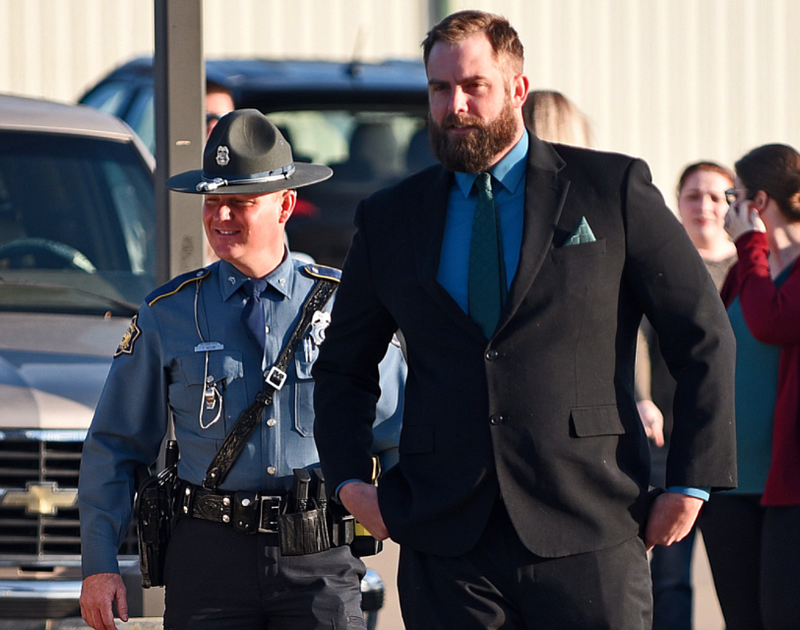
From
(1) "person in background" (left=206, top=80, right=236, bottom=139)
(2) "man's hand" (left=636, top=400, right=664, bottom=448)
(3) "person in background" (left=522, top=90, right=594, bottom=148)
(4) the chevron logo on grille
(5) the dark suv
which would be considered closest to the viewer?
(3) "person in background" (left=522, top=90, right=594, bottom=148)

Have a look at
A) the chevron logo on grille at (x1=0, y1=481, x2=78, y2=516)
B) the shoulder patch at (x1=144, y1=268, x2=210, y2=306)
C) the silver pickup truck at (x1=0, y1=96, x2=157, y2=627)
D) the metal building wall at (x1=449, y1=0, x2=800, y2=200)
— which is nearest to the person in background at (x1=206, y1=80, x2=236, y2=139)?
the silver pickup truck at (x1=0, y1=96, x2=157, y2=627)

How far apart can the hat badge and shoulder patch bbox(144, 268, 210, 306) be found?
28cm

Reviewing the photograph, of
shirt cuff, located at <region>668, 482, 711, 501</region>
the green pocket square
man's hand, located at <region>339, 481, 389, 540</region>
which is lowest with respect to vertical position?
man's hand, located at <region>339, 481, 389, 540</region>

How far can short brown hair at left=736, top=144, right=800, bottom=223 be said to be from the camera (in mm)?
4047

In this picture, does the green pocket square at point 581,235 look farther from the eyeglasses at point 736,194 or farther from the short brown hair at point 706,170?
the short brown hair at point 706,170

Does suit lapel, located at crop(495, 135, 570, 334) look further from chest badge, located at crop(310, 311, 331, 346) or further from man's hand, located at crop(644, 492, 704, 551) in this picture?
chest badge, located at crop(310, 311, 331, 346)

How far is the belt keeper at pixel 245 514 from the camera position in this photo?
125 inches

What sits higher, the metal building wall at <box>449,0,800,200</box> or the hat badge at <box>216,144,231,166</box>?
the metal building wall at <box>449,0,800,200</box>

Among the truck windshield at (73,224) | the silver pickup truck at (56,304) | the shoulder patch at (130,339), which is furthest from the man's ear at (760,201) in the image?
the truck windshield at (73,224)

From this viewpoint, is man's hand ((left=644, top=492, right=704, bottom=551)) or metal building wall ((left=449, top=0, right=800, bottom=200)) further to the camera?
metal building wall ((left=449, top=0, right=800, bottom=200))

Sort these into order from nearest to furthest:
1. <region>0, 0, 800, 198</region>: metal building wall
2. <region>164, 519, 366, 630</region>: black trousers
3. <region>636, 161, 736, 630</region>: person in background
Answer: <region>164, 519, 366, 630</region>: black trousers < <region>636, 161, 736, 630</region>: person in background < <region>0, 0, 800, 198</region>: metal building wall

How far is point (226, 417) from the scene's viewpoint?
10.7 ft

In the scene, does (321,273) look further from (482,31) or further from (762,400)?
(762,400)

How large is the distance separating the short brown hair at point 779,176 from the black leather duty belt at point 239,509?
1.83 meters
